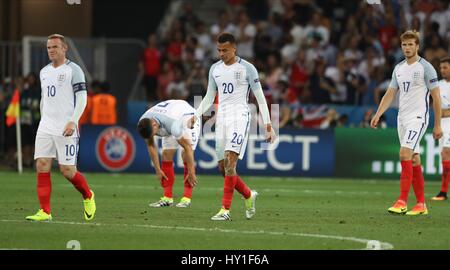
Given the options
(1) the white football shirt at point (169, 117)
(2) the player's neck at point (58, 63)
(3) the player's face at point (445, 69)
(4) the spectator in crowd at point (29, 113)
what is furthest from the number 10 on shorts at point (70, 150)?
(4) the spectator in crowd at point (29, 113)

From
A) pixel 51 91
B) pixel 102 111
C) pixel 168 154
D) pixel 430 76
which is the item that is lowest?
pixel 168 154

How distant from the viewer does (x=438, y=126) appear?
50.6 feet

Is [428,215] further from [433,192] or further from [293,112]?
[293,112]

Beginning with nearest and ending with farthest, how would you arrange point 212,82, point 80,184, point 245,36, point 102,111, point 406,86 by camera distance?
point 80,184 < point 212,82 < point 406,86 < point 102,111 < point 245,36

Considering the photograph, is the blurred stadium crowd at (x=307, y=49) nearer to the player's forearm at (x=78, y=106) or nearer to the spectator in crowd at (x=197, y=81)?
the spectator in crowd at (x=197, y=81)

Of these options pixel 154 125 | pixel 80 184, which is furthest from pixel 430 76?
pixel 80 184

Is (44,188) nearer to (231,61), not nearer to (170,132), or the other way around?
(170,132)

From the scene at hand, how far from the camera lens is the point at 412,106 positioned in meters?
15.6

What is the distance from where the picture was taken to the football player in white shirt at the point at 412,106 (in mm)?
15492

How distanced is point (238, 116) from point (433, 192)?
7764 millimetres

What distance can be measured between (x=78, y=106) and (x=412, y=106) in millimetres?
4671

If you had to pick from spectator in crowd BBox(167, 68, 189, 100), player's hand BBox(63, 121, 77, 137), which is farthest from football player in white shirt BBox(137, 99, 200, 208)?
spectator in crowd BBox(167, 68, 189, 100)

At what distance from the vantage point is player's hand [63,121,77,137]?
13758mm

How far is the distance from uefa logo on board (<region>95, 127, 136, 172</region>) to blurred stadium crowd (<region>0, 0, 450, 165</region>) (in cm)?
167
